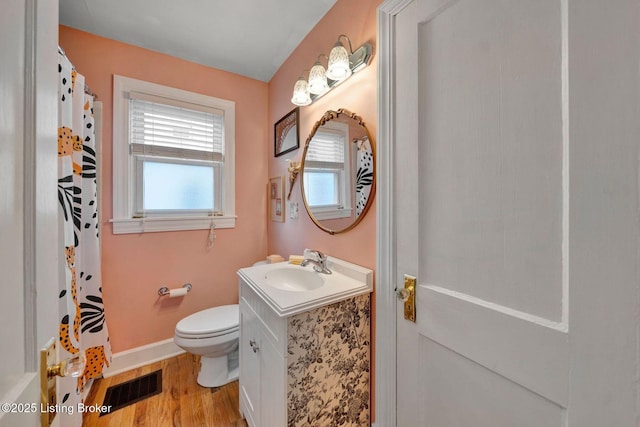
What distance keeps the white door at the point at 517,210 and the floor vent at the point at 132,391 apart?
1.60 meters

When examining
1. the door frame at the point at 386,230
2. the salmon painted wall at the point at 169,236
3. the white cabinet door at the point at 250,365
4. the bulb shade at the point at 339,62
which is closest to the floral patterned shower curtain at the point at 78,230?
the salmon painted wall at the point at 169,236

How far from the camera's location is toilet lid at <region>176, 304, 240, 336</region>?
1.54m

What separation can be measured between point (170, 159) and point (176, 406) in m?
1.71

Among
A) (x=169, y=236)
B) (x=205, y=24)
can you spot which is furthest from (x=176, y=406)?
(x=205, y=24)

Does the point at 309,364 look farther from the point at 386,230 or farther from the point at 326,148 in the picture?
the point at 326,148

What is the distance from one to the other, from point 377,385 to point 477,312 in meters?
0.62

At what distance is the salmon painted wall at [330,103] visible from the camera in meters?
1.17

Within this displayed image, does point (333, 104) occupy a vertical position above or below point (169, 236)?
above

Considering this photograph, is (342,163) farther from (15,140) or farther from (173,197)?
(173,197)

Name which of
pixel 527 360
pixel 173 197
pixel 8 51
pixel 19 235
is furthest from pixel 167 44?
pixel 527 360

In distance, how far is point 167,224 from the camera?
6.27 feet

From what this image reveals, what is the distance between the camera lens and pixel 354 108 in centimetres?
126

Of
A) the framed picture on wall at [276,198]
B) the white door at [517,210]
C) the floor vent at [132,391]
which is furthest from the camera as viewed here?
the framed picture on wall at [276,198]

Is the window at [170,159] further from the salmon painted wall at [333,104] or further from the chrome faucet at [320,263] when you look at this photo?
the chrome faucet at [320,263]
